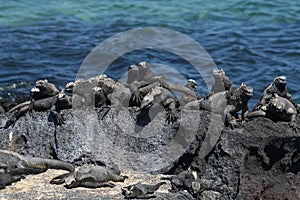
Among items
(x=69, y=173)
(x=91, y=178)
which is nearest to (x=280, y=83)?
(x=91, y=178)

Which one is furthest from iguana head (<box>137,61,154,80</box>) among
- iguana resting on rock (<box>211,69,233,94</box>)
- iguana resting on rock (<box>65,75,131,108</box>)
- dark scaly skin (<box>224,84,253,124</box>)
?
dark scaly skin (<box>224,84,253,124</box>)

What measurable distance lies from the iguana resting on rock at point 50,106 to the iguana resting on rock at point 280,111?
2.87m

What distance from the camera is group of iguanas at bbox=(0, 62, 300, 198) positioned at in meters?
10.7

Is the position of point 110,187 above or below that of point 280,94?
below

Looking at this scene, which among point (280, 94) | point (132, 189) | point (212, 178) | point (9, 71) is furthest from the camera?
point (9, 71)

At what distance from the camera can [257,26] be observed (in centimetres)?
2650

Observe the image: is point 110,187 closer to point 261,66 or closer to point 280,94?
point 280,94

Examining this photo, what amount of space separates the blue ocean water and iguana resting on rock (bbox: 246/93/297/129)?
7.18 m

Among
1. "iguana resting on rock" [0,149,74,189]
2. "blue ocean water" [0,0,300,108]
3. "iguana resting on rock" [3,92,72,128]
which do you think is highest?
"iguana resting on rock" [3,92,72,128]

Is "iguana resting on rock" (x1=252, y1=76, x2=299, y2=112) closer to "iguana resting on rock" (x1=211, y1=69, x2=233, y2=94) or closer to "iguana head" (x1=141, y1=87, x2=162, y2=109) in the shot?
"iguana resting on rock" (x1=211, y1=69, x2=233, y2=94)

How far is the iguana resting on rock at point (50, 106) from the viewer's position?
1138 cm

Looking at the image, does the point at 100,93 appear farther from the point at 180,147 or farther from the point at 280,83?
the point at 280,83

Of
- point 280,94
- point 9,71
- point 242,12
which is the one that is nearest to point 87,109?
point 280,94

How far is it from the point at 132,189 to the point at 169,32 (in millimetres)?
15660
